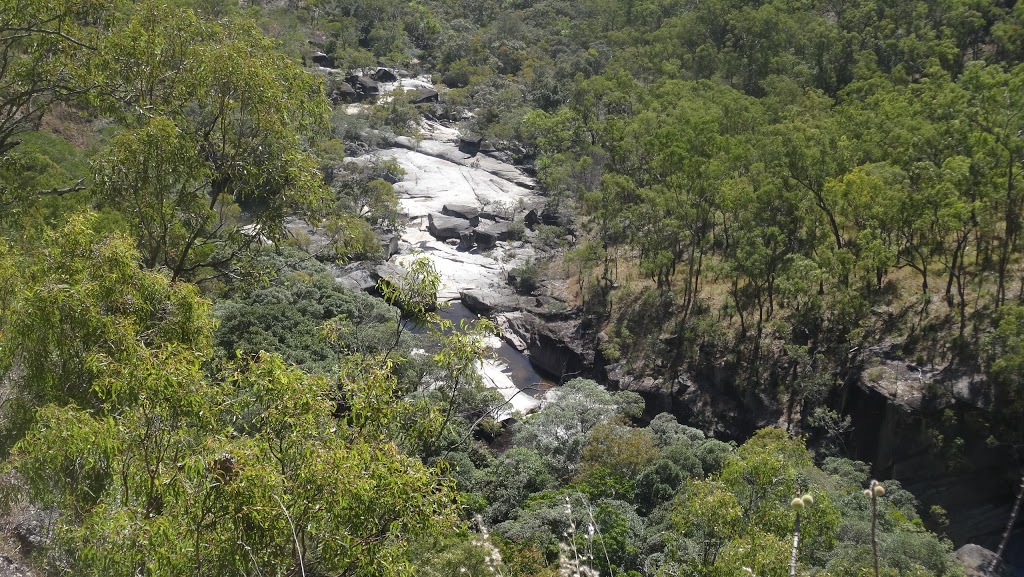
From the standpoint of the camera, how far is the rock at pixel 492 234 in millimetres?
43625

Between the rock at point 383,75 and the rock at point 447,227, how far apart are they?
2868cm

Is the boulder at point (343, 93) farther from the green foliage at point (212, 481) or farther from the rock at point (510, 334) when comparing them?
the green foliage at point (212, 481)

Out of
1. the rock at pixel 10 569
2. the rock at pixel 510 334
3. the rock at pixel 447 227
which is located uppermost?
the rock at pixel 10 569

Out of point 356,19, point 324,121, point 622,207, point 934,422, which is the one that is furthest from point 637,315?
point 356,19

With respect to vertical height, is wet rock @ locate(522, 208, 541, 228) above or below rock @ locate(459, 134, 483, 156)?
above

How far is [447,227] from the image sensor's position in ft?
147

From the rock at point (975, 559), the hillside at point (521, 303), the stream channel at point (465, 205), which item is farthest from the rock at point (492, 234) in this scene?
the rock at point (975, 559)

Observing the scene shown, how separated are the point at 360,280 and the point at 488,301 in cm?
669

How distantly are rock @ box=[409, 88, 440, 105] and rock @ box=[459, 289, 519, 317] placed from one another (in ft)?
101

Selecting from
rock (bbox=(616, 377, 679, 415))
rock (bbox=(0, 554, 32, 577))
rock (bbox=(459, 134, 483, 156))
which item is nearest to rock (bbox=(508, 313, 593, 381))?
rock (bbox=(616, 377, 679, 415))

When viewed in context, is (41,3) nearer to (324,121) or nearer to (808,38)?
(324,121)

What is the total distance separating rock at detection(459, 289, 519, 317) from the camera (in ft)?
122

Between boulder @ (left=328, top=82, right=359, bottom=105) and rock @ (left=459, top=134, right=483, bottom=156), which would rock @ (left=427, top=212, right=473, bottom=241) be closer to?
rock @ (left=459, top=134, right=483, bottom=156)

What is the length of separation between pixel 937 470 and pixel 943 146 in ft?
38.8
